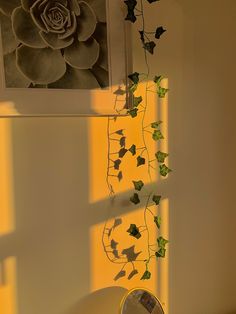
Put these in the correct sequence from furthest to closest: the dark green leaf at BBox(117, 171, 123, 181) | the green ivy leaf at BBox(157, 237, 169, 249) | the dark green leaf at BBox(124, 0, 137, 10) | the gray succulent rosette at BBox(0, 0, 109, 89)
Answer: the green ivy leaf at BBox(157, 237, 169, 249), the dark green leaf at BBox(117, 171, 123, 181), the dark green leaf at BBox(124, 0, 137, 10), the gray succulent rosette at BBox(0, 0, 109, 89)

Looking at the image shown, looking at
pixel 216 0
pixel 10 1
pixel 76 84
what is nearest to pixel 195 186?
pixel 76 84

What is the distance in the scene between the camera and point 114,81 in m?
1.28

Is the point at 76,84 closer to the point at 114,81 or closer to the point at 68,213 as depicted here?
the point at 114,81

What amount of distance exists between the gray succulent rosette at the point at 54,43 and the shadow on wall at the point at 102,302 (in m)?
0.87

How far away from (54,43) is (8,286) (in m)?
0.91

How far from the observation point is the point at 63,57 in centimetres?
119

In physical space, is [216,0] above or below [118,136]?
above

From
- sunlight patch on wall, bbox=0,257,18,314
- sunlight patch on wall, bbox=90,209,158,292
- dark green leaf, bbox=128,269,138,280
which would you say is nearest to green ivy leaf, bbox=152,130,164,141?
sunlight patch on wall, bbox=90,209,158,292

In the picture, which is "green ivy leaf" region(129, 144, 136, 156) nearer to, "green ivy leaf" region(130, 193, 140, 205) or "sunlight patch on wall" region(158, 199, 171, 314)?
"green ivy leaf" region(130, 193, 140, 205)

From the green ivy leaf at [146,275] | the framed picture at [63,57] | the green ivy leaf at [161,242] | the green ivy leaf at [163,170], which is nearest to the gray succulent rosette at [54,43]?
the framed picture at [63,57]

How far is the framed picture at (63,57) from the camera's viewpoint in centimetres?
110

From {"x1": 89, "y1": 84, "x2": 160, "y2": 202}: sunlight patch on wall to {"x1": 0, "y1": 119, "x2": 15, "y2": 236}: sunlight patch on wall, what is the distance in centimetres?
32

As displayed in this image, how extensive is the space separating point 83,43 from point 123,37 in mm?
176

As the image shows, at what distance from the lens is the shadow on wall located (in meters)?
1.31
